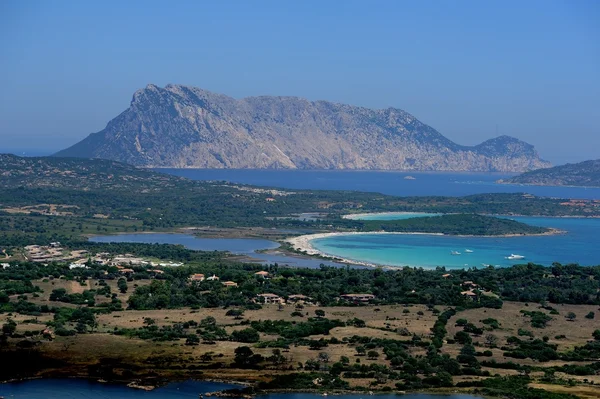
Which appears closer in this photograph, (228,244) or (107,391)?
(107,391)

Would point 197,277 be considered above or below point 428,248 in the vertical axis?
above

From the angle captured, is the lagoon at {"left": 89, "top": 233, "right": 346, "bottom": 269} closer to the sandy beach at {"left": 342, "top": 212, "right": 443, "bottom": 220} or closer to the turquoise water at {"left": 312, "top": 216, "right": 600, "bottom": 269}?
the turquoise water at {"left": 312, "top": 216, "right": 600, "bottom": 269}

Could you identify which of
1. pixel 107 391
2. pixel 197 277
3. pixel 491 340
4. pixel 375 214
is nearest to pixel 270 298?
pixel 197 277

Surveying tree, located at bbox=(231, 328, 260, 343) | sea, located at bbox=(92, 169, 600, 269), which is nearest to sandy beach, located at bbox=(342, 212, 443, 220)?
sea, located at bbox=(92, 169, 600, 269)

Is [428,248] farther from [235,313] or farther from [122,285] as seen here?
[235,313]

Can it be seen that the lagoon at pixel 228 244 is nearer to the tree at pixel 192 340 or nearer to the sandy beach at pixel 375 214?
the sandy beach at pixel 375 214
